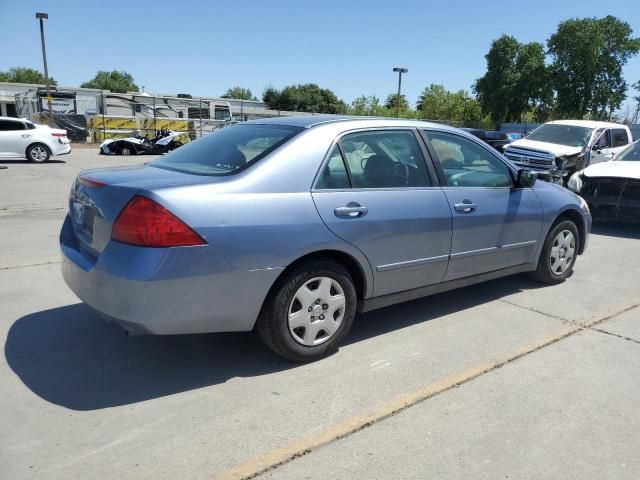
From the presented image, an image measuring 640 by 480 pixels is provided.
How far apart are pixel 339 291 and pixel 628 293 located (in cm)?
346

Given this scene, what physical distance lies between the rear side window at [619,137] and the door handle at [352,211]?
12.3 m

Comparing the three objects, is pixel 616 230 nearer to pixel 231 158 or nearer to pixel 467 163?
pixel 467 163

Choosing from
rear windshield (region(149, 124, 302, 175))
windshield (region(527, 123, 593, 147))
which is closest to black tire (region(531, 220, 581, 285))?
rear windshield (region(149, 124, 302, 175))

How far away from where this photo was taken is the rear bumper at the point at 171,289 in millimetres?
2791

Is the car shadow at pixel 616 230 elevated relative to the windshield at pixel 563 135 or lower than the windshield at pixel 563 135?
lower

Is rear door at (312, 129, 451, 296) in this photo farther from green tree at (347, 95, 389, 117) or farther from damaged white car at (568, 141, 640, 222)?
green tree at (347, 95, 389, 117)

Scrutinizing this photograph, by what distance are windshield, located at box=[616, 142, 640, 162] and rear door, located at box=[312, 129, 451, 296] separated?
7216mm

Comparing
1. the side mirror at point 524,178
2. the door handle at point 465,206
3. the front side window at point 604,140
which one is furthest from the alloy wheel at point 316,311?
the front side window at point 604,140

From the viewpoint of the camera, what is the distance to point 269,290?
3.16 metres

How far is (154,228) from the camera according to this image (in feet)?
9.18

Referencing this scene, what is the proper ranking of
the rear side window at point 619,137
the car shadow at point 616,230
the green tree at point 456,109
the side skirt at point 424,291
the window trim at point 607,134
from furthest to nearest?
the green tree at point 456,109 < the rear side window at point 619,137 < the window trim at point 607,134 < the car shadow at point 616,230 < the side skirt at point 424,291

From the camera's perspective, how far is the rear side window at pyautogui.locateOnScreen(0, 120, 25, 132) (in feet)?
57.7

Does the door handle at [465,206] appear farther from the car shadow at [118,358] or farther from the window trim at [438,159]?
the car shadow at [118,358]

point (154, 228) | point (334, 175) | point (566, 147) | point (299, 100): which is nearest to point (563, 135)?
point (566, 147)
